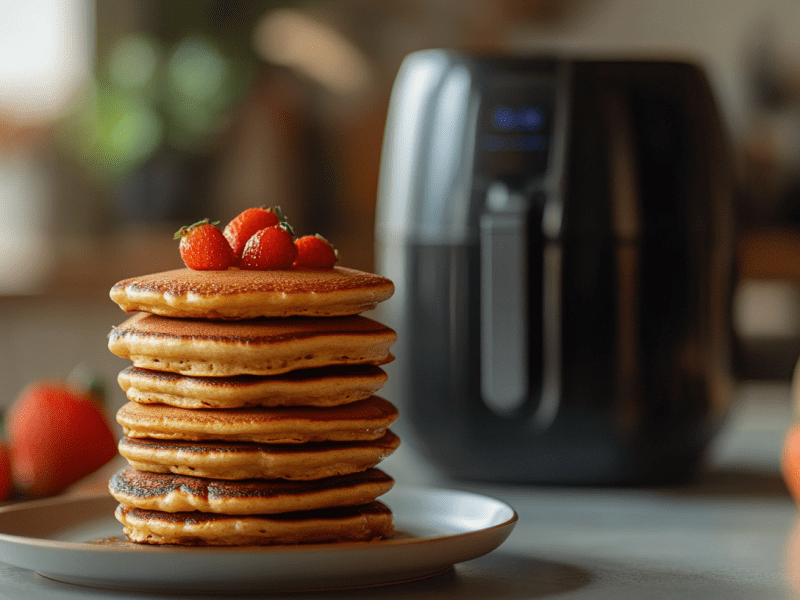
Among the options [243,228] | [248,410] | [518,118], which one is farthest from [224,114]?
[248,410]

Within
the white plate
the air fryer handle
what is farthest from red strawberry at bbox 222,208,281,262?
the air fryer handle

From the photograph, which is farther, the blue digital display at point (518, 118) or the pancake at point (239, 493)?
the blue digital display at point (518, 118)

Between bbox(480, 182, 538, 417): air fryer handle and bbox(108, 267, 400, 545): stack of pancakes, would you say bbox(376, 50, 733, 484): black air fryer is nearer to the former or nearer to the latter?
bbox(480, 182, 538, 417): air fryer handle

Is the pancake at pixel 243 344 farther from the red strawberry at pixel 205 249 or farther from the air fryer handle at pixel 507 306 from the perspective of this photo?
the air fryer handle at pixel 507 306

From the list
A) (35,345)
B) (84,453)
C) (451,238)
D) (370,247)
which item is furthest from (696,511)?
(35,345)

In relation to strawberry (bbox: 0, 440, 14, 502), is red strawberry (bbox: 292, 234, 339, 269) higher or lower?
higher

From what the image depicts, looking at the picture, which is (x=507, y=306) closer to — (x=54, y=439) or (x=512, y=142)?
(x=512, y=142)

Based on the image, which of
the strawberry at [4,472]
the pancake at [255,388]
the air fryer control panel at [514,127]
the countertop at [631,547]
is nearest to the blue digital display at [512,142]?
the air fryer control panel at [514,127]

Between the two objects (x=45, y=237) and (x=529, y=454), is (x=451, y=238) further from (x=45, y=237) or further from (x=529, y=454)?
(x=45, y=237)
